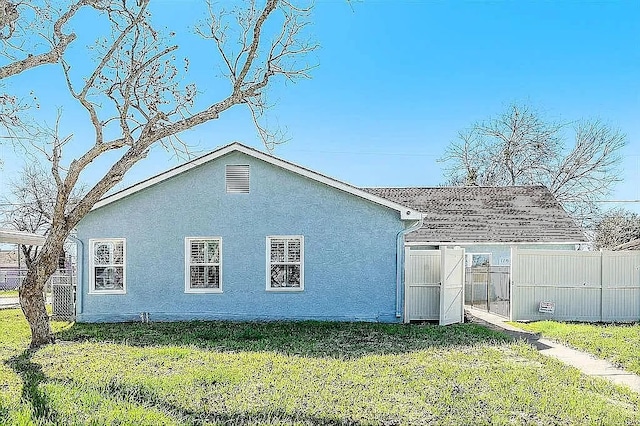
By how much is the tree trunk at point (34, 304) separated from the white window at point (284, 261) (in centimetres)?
537

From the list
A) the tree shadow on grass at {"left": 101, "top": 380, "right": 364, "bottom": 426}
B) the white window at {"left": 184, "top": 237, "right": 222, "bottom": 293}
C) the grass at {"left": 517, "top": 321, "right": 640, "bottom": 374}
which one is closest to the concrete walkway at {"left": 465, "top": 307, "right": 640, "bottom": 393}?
the grass at {"left": 517, "top": 321, "right": 640, "bottom": 374}

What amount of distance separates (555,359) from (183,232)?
9217 millimetres

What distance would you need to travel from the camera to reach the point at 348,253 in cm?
1467

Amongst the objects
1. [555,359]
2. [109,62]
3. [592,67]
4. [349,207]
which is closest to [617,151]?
[592,67]

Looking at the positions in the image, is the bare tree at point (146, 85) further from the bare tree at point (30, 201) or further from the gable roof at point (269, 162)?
the bare tree at point (30, 201)

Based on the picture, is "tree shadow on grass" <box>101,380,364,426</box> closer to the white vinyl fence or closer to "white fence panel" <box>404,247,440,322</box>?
"white fence panel" <box>404,247,440,322</box>

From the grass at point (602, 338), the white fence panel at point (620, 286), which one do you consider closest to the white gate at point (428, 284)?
the grass at point (602, 338)

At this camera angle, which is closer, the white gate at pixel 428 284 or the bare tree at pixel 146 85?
the bare tree at pixel 146 85

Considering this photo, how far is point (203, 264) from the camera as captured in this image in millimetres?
14961

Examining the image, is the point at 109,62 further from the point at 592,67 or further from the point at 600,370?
the point at 592,67

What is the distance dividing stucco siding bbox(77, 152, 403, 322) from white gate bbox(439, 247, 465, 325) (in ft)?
4.12

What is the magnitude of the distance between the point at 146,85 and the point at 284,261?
5407 mm

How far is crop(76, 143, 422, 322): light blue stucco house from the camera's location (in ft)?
48.2

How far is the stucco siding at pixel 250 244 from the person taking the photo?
48.2 ft
